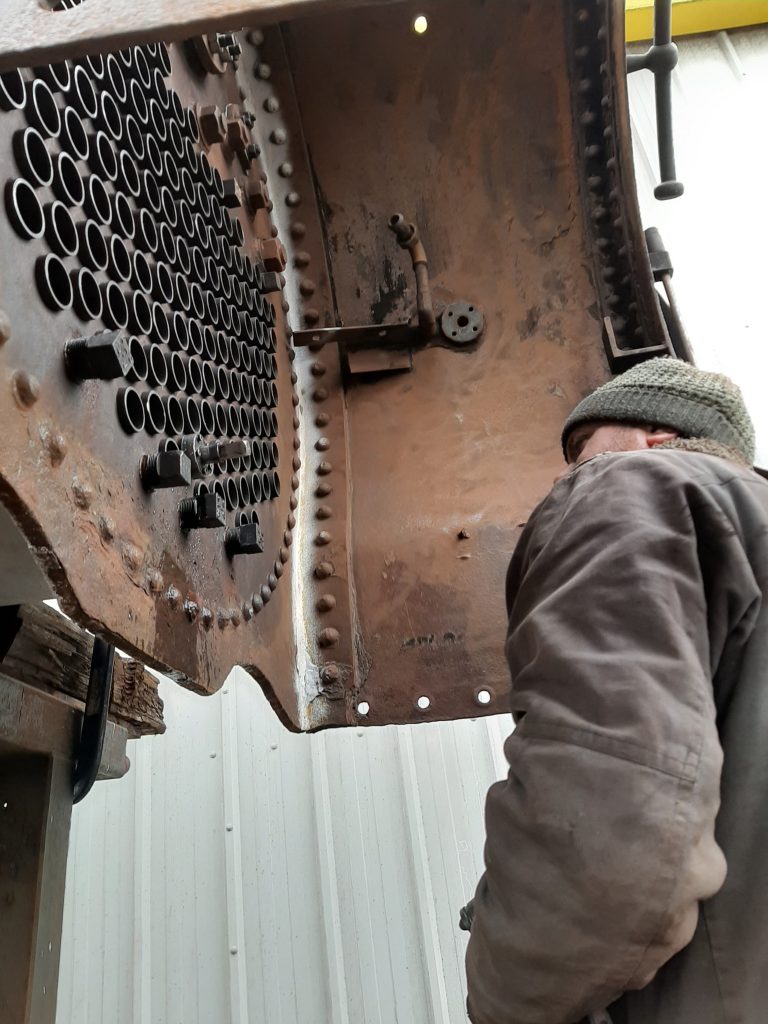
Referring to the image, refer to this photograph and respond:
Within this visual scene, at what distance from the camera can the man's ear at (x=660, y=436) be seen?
1249 mm

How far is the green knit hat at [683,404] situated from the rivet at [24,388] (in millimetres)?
880

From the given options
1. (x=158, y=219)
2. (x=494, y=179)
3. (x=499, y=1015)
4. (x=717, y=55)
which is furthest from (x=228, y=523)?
(x=717, y=55)

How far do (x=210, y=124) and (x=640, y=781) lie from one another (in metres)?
1.38

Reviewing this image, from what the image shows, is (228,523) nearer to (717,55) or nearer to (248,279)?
(248,279)

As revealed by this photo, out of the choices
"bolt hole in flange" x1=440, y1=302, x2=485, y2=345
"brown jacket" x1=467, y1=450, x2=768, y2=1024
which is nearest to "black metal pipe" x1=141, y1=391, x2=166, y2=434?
"brown jacket" x1=467, y1=450, x2=768, y2=1024

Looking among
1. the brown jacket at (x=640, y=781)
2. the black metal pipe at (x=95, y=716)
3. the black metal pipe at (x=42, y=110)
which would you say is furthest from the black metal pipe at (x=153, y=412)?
the brown jacket at (x=640, y=781)

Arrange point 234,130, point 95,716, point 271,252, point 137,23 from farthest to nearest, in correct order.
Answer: point 271,252
point 234,130
point 95,716
point 137,23

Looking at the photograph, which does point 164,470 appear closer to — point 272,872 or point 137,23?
point 137,23

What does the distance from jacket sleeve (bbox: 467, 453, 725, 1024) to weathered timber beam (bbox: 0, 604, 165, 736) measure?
82cm

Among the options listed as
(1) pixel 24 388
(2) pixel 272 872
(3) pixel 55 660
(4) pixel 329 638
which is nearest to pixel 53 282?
(1) pixel 24 388

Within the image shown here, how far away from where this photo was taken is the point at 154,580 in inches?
40.2

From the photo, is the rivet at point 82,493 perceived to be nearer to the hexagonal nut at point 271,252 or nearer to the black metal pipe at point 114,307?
the black metal pipe at point 114,307

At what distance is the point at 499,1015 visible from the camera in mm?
940

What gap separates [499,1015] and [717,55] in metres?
4.21
